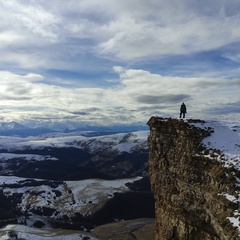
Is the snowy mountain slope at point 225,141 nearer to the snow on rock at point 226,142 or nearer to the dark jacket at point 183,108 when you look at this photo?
the snow on rock at point 226,142

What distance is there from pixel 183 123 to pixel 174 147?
13.4 feet

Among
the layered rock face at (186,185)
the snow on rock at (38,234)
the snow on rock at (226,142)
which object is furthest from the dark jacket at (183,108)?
the snow on rock at (38,234)

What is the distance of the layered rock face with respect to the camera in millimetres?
35594

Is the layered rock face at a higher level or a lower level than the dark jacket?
lower

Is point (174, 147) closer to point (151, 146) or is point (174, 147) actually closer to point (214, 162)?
point (151, 146)

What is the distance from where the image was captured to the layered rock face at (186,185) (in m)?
35.6

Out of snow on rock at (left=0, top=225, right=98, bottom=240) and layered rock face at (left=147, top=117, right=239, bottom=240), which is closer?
layered rock face at (left=147, top=117, right=239, bottom=240)

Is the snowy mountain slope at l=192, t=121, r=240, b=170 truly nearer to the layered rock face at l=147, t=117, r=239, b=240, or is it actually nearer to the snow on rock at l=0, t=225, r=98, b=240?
the layered rock face at l=147, t=117, r=239, b=240

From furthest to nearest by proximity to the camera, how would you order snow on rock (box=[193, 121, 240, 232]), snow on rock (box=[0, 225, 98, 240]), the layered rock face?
snow on rock (box=[0, 225, 98, 240]) < snow on rock (box=[193, 121, 240, 232]) < the layered rock face

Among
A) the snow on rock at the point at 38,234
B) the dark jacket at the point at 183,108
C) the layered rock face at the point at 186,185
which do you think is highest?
the dark jacket at the point at 183,108

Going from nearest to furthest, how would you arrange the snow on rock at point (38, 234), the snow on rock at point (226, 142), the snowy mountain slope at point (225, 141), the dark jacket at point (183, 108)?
the snow on rock at point (226, 142)
the snowy mountain slope at point (225, 141)
the dark jacket at point (183, 108)
the snow on rock at point (38, 234)

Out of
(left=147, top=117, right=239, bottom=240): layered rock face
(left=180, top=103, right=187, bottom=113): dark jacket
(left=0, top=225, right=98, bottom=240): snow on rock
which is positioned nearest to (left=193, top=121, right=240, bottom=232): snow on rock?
(left=147, top=117, right=239, bottom=240): layered rock face

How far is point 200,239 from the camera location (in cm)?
4075

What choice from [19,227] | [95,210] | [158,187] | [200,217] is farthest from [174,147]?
[95,210]
